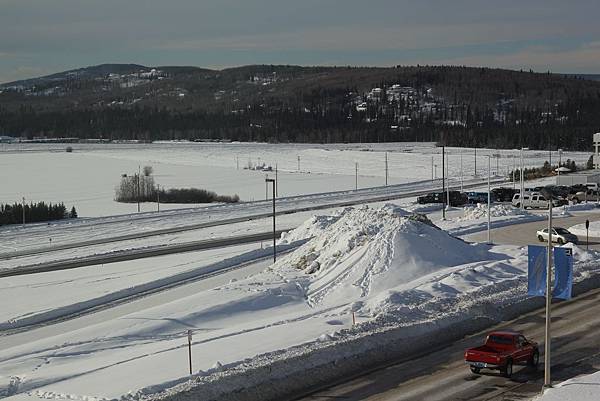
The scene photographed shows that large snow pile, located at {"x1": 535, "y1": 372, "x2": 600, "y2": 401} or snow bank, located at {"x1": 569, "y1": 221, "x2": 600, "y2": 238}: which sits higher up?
large snow pile, located at {"x1": 535, "y1": 372, "x2": 600, "y2": 401}

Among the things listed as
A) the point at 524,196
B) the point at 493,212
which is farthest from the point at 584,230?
the point at 524,196

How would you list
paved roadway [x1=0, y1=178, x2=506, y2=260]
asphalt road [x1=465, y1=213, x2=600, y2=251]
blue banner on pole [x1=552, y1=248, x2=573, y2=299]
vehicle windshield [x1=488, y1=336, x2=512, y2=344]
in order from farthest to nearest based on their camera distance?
paved roadway [x1=0, y1=178, x2=506, y2=260]
asphalt road [x1=465, y1=213, x2=600, y2=251]
vehicle windshield [x1=488, y1=336, x2=512, y2=344]
blue banner on pole [x1=552, y1=248, x2=573, y2=299]

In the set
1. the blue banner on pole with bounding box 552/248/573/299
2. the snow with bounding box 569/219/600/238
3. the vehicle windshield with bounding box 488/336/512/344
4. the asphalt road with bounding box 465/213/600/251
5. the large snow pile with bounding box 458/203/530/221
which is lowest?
the asphalt road with bounding box 465/213/600/251

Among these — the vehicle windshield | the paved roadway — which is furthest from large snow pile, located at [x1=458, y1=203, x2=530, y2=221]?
the vehicle windshield

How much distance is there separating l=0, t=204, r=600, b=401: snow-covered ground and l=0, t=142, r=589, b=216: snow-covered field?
48473mm

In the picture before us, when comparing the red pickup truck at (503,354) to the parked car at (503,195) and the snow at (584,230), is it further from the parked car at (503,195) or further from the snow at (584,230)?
the parked car at (503,195)

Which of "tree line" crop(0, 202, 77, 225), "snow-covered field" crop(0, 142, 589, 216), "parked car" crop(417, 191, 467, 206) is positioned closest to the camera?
"parked car" crop(417, 191, 467, 206)

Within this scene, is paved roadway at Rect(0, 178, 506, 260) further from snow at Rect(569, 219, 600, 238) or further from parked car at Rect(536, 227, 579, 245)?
parked car at Rect(536, 227, 579, 245)

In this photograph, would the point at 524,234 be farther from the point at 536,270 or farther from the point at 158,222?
the point at 158,222

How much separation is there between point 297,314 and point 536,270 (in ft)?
40.0

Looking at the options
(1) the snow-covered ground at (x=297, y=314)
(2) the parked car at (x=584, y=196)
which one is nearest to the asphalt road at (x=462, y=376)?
(1) the snow-covered ground at (x=297, y=314)

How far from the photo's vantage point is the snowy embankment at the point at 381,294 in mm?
21213

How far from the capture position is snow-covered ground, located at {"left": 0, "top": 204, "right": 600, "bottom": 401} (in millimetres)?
22109

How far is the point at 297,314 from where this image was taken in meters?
30.1
